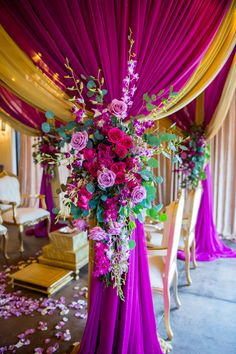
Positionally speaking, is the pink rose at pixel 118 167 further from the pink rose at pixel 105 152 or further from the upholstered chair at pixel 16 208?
the upholstered chair at pixel 16 208

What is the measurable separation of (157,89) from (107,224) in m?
0.92

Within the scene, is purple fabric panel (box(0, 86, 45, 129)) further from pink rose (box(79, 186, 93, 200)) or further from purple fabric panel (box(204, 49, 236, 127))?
pink rose (box(79, 186, 93, 200))

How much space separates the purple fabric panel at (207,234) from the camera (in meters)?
3.96

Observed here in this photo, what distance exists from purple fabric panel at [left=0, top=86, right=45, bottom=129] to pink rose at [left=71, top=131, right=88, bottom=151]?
2497 millimetres

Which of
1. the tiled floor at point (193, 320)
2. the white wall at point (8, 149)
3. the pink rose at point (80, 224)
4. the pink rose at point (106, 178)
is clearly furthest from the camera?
the white wall at point (8, 149)

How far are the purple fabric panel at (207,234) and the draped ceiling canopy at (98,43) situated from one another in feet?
7.26

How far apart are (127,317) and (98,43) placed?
1.62 meters

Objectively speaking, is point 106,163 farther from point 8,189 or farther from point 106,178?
point 8,189

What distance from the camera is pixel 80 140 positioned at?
1.54 m

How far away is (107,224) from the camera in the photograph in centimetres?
161

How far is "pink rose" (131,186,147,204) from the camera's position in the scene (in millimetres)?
1513

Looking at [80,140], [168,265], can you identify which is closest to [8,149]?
[168,265]

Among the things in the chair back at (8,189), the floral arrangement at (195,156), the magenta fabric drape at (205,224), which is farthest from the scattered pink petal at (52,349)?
the chair back at (8,189)

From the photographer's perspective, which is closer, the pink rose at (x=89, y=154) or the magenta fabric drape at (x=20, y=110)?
the pink rose at (x=89, y=154)
